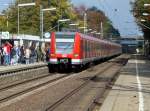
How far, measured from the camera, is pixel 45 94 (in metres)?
22.4

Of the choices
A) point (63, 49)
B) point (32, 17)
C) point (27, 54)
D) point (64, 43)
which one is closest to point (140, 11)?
point (32, 17)

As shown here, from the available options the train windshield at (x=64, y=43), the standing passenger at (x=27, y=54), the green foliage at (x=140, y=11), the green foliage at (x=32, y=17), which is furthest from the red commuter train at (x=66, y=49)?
the green foliage at (x=32, y=17)

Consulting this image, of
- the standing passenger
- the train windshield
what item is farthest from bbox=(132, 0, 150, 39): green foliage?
the train windshield

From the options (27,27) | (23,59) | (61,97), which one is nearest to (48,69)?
(23,59)

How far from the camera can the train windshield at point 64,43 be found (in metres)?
39.8

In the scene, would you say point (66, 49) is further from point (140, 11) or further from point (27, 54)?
point (140, 11)

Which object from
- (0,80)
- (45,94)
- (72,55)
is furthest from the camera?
(72,55)

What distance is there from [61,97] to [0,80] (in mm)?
8430

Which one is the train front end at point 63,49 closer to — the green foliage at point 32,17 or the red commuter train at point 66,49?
the red commuter train at point 66,49

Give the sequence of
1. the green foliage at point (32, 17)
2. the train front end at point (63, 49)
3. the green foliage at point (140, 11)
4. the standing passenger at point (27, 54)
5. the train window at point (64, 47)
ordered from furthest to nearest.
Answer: the green foliage at point (32, 17), the green foliage at point (140, 11), the standing passenger at point (27, 54), the train window at point (64, 47), the train front end at point (63, 49)

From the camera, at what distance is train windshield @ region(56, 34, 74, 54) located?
39.8 metres

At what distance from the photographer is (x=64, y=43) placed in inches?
1572

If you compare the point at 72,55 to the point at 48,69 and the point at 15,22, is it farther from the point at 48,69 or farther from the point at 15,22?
the point at 15,22

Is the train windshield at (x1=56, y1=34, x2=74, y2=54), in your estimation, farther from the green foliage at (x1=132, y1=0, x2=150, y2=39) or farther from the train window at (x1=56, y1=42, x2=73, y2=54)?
the green foliage at (x1=132, y1=0, x2=150, y2=39)
